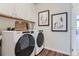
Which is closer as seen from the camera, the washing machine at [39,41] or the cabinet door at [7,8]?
the cabinet door at [7,8]

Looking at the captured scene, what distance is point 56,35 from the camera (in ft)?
3.99

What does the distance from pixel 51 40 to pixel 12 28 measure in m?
0.44

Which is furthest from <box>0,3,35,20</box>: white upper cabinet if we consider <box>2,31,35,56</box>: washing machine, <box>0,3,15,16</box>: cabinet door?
<box>2,31,35,56</box>: washing machine

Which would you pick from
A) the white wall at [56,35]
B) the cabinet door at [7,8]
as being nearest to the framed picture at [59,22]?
the white wall at [56,35]

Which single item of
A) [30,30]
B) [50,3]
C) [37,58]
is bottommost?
[37,58]

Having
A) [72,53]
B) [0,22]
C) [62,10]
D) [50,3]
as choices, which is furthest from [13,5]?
[72,53]

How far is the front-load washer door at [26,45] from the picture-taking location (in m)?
1.13

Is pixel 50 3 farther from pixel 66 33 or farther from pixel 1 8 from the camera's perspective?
pixel 1 8

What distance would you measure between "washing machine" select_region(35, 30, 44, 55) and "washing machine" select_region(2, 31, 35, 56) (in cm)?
4

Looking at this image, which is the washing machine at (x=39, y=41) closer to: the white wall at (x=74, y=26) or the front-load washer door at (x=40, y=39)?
the front-load washer door at (x=40, y=39)

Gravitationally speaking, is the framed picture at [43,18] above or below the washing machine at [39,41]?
above

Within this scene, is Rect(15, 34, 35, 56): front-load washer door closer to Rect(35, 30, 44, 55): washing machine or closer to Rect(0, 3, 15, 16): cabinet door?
Rect(35, 30, 44, 55): washing machine

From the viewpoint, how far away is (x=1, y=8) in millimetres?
1115

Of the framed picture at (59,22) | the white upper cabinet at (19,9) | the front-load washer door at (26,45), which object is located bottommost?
the front-load washer door at (26,45)
